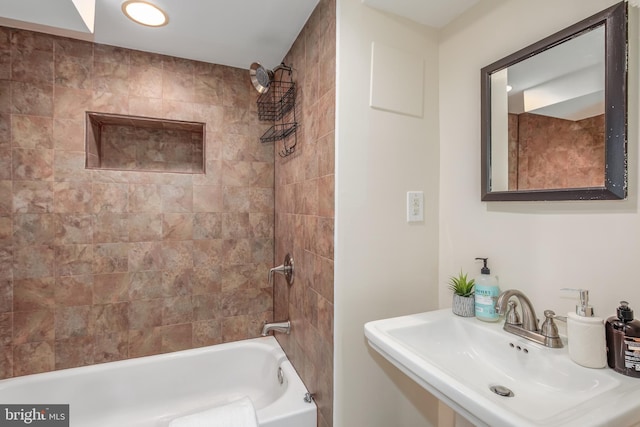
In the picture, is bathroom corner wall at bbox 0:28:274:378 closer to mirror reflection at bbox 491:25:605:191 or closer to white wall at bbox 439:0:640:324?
white wall at bbox 439:0:640:324

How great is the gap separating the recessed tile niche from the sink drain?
2.02 meters

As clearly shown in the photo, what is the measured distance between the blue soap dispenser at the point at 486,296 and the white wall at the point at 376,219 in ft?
0.97

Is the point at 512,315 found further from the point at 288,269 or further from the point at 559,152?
the point at 288,269

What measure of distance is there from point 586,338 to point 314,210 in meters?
1.06

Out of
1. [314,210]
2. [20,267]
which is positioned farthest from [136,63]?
[314,210]

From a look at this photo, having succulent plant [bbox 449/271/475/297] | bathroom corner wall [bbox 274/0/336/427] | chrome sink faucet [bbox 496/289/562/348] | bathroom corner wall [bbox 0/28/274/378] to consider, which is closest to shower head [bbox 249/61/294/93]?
bathroom corner wall [bbox 274/0/336/427]

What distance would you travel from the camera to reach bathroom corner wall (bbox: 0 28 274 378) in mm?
1695

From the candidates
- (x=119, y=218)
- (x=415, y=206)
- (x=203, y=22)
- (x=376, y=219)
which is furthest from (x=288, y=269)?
(x=203, y=22)

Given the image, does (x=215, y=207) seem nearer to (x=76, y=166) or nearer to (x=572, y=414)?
(x=76, y=166)

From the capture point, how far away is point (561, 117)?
96 centimetres

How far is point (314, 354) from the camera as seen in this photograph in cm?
144

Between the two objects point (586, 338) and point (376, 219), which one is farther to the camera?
point (376, 219)

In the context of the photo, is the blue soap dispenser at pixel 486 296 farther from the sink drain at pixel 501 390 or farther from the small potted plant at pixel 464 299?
the sink drain at pixel 501 390

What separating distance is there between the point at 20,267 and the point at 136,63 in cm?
143
